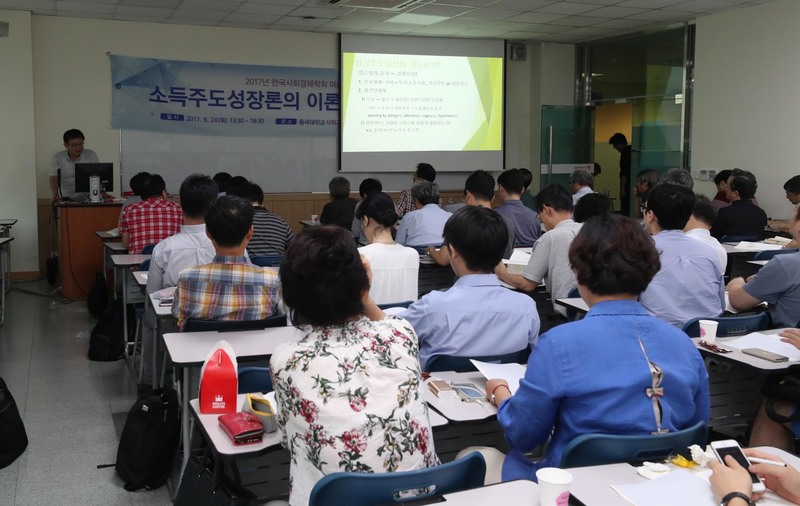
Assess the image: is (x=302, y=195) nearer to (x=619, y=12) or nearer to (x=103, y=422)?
(x=619, y=12)

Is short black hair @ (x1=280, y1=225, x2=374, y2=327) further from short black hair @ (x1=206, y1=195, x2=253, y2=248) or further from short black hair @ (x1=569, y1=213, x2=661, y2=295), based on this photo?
short black hair @ (x1=206, y1=195, x2=253, y2=248)

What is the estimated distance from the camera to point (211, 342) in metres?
3.11

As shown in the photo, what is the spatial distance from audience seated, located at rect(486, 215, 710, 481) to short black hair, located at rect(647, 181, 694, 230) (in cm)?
167

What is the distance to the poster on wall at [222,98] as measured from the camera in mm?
9328

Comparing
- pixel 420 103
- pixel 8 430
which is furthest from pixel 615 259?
pixel 420 103

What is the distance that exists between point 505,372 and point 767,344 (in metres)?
1.37

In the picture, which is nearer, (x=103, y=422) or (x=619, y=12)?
(x=103, y=422)

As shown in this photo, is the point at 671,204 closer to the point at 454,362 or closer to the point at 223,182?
the point at 454,362

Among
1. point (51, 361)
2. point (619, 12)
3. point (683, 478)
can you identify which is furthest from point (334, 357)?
point (619, 12)

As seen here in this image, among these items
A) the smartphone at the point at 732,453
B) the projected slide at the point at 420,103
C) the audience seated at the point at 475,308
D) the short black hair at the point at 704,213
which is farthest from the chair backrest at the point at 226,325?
the projected slide at the point at 420,103

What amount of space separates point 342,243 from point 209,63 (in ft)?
27.5

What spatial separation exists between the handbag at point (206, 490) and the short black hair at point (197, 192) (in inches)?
86.9

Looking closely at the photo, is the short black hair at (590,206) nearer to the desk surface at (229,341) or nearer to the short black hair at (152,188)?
the desk surface at (229,341)

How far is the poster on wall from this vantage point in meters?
9.33
